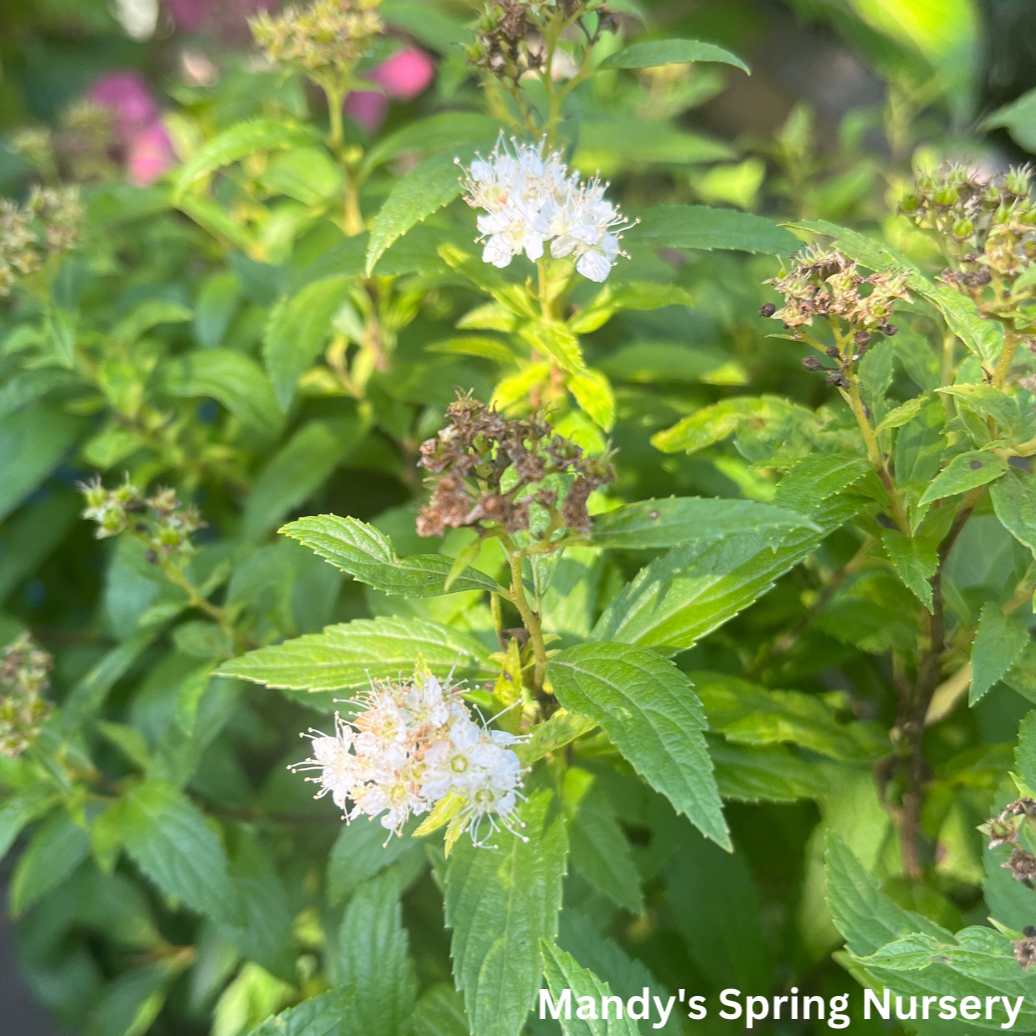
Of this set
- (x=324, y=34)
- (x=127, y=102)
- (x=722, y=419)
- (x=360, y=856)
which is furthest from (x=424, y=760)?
(x=127, y=102)

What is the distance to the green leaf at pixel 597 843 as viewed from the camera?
69 centimetres

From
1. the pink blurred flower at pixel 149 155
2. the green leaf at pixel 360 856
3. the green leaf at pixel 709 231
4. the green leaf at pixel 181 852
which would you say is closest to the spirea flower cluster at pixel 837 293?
the green leaf at pixel 709 231

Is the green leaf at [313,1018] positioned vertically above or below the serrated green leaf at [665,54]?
below

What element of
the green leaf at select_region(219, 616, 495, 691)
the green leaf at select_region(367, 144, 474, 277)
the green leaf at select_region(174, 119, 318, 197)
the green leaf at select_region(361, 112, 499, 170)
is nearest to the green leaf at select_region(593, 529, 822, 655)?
the green leaf at select_region(219, 616, 495, 691)

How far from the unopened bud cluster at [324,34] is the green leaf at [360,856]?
2.36 feet

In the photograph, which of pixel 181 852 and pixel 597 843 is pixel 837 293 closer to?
pixel 597 843

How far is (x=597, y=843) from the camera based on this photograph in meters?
0.69

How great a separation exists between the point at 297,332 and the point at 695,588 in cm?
47

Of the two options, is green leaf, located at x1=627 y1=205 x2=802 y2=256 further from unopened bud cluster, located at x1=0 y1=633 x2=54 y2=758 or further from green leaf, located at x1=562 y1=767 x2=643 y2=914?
unopened bud cluster, located at x1=0 y1=633 x2=54 y2=758

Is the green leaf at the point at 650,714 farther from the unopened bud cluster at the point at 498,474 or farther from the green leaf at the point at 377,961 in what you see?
the green leaf at the point at 377,961

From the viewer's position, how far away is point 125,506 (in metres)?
0.80

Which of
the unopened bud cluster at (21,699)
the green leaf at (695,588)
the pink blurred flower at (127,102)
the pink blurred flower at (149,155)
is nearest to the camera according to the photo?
the green leaf at (695,588)

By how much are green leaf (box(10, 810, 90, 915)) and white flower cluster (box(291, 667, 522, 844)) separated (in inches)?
18.5

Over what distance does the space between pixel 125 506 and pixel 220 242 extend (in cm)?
54
